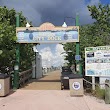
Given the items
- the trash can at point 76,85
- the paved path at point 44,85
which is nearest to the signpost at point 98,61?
the trash can at point 76,85

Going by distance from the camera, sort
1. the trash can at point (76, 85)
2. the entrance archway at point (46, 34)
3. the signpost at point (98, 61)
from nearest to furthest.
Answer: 1. the trash can at point (76, 85)
2. the signpost at point (98, 61)
3. the entrance archway at point (46, 34)

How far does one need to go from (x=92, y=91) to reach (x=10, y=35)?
20.5 feet

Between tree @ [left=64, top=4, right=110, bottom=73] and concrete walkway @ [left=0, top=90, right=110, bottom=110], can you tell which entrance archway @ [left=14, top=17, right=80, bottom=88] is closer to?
tree @ [left=64, top=4, right=110, bottom=73]

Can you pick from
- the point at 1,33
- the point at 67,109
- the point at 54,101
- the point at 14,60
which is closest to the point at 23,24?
the point at 14,60

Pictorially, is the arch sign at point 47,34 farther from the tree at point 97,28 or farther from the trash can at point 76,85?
the trash can at point 76,85

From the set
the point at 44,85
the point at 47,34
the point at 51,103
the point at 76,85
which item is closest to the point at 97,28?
the point at 47,34

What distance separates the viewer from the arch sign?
62.8 feet

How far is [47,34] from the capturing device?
63.4ft

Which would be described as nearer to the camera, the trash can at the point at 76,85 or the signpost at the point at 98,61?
the trash can at the point at 76,85

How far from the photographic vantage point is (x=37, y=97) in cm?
1466

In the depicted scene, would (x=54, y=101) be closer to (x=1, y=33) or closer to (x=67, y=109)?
(x=67, y=109)

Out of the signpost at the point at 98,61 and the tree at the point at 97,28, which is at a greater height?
the tree at the point at 97,28

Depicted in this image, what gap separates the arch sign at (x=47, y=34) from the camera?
62.8 ft

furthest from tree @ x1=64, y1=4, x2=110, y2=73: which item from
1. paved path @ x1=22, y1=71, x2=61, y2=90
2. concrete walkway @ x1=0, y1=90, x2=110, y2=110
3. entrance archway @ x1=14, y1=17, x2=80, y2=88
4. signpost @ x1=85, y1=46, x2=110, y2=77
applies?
concrete walkway @ x1=0, y1=90, x2=110, y2=110
